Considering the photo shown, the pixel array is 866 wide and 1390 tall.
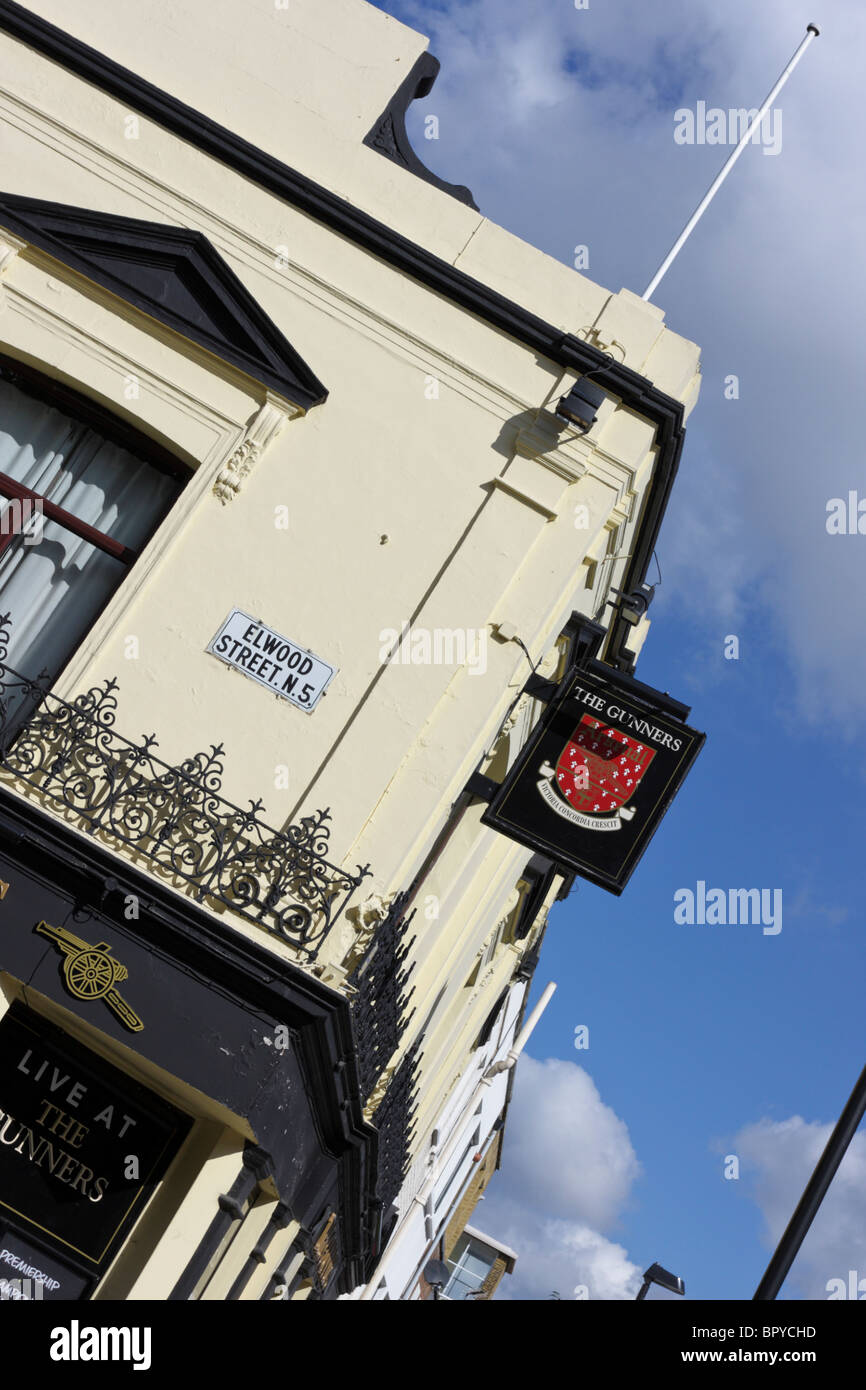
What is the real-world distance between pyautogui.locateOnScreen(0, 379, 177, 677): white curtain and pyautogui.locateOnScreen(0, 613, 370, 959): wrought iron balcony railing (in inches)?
39.1

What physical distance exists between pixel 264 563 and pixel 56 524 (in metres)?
1.94

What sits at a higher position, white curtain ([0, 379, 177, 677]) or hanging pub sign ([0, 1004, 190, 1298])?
white curtain ([0, 379, 177, 677])

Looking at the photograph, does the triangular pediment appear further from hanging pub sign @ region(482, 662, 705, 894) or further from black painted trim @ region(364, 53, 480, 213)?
hanging pub sign @ region(482, 662, 705, 894)

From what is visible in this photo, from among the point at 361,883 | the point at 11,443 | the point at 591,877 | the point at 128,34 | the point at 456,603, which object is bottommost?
the point at 361,883

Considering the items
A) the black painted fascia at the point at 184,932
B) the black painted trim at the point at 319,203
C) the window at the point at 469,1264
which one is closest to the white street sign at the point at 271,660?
the black painted fascia at the point at 184,932

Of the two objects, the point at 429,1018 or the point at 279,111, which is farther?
the point at 429,1018

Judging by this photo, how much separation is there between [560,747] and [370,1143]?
3.84 meters

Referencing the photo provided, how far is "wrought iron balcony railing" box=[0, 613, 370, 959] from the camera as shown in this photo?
933cm

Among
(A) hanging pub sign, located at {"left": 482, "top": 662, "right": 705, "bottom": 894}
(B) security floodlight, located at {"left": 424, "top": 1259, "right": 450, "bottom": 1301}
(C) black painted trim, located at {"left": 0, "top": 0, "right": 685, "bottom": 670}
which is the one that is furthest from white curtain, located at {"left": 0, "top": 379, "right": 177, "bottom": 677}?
(B) security floodlight, located at {"left": 424, "top": 1259, "right": 450, "bottom": 1301}

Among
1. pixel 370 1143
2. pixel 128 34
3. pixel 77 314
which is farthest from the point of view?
pixel 128 34

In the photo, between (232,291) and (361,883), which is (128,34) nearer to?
(232,291)

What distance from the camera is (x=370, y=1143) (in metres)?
10.6
